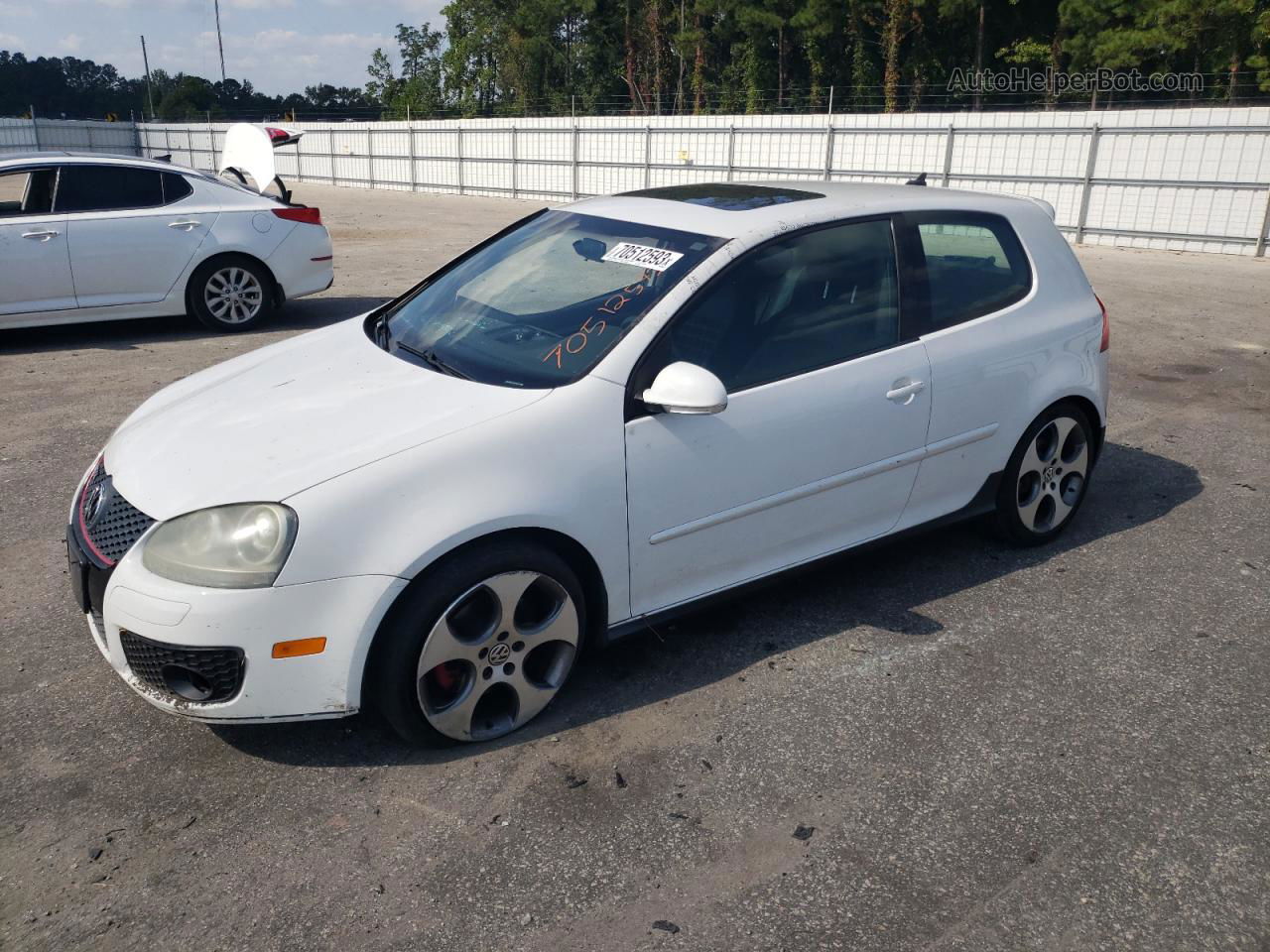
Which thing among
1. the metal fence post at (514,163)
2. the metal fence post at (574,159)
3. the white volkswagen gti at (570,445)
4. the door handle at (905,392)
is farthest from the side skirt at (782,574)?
the metal fence post at (514,163)

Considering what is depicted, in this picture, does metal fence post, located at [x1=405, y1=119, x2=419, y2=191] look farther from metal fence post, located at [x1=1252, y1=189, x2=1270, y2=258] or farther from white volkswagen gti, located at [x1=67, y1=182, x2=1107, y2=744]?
white volkswagen gti, located at [x1=67, y1=182, x2=1107, y2=744]

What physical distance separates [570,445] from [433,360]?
2.44ft

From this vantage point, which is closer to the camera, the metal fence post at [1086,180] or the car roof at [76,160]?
the car roof at [76,160]

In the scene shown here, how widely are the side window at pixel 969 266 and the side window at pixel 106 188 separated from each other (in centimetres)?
676

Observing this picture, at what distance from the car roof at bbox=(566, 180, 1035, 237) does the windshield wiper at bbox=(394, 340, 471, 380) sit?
0.91 metres

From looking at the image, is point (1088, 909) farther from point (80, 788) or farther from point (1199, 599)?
point (80, 788)

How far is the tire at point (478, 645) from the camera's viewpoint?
286 centimetres

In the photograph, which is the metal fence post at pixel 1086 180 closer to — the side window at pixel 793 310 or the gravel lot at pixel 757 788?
the gravel lot at pixel 757 788

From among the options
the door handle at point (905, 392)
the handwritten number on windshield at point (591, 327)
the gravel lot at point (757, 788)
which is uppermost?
the handwritten number on windshield at point (591, 327)

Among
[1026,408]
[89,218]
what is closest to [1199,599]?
[1026,408]

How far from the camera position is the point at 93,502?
3197mm

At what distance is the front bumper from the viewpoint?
8.95 ft

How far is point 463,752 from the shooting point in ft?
10.1

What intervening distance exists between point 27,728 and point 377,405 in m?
1.44
